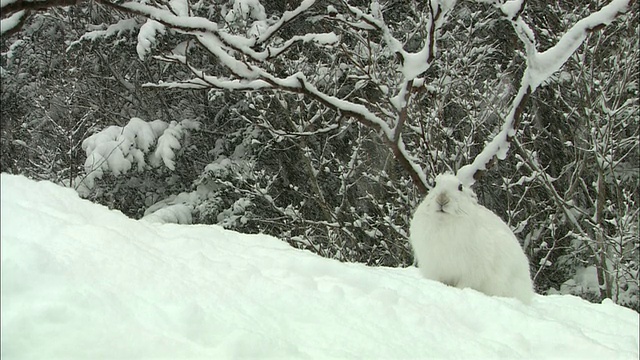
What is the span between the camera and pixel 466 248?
14.9ft

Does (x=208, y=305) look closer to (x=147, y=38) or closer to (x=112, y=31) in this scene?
(x=147, y=38)

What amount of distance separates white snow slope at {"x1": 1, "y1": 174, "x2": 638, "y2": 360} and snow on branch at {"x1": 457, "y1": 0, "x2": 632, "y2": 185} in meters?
4.02

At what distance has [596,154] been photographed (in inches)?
395

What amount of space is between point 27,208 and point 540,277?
34.2 ft

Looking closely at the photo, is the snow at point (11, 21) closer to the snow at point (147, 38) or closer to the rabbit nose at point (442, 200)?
the rabbit nose at point (442, 200)

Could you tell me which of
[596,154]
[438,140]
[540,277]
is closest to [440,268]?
[438,140]

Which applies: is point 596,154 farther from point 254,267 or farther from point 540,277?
point 254,267

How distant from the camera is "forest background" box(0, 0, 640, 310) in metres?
10.1

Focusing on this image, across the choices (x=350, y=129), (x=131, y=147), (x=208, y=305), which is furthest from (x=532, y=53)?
(x=131, y=147)

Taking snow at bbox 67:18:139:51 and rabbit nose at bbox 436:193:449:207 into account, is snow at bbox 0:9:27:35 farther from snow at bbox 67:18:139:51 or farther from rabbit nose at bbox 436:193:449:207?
snow at bbox 67:18:139:51

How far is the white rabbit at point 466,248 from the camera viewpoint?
4.55 metres

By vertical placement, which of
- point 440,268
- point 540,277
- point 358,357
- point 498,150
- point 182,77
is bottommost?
point 358,357

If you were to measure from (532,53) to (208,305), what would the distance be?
6.01 meters

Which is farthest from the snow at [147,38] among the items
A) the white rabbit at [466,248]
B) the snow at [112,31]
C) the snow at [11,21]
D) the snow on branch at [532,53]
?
the white rabbit at [466,248]
